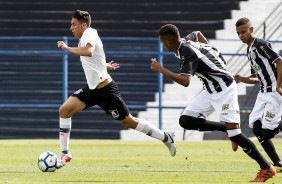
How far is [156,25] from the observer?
30.0 metres

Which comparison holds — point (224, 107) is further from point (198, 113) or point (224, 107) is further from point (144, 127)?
point (144, 127)

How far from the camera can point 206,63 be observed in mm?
12672

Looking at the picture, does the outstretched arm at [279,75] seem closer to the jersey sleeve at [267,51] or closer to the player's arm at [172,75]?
the jersey sleeve at [267,51]

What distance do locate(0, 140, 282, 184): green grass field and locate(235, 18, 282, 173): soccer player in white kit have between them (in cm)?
49

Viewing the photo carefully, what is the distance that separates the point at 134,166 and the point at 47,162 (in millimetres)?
1769

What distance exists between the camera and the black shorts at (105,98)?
1444 cm

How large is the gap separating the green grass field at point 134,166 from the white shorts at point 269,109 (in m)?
0.68

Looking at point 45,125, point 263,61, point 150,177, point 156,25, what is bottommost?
point 45,125

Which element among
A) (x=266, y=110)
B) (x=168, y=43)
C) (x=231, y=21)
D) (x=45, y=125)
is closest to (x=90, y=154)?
(x=266, y=110)

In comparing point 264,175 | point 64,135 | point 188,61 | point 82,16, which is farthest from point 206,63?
point 64,135

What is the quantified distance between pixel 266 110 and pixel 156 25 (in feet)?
52.9

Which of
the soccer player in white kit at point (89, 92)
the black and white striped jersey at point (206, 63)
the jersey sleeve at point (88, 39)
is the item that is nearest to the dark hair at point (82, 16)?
the soccer player in white kit at point (89, 92)

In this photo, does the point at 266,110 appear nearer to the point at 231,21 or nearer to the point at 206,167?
the point at 206,167

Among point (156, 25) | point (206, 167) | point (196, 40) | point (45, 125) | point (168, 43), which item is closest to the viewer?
point (168, 43)
